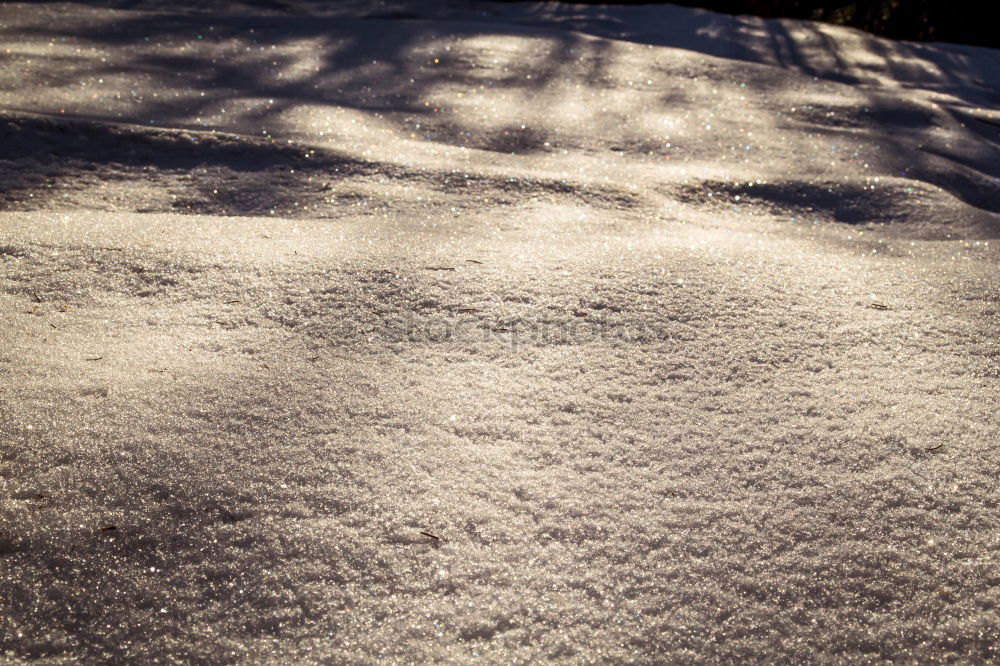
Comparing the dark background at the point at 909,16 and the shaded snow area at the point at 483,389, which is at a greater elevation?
the dark background at the point at 909,16

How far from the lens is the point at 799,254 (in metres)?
1.58

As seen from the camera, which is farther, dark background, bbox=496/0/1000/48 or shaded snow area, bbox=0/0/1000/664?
dark background, bbox=496/0/1000/48

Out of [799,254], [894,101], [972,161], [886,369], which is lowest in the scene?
[886,369]

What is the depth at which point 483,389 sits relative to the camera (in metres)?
1.13

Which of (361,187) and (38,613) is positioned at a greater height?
(361,187)

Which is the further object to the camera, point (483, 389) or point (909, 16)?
Answer: point (909, 16)

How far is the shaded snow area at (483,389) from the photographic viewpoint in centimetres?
81

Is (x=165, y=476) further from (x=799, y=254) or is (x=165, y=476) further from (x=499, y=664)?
(x=799, y=254)

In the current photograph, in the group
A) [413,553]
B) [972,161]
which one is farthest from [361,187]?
[972,161]

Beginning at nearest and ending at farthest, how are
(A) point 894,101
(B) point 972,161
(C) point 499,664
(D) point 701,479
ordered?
(C) point 499,664
(D) point 701,479
(B) point 972,161
(A) point 894,101

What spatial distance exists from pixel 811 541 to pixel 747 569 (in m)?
0.11

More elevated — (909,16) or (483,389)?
(909,16)

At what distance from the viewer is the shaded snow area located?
81cm

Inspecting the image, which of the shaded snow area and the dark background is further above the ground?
the dark background
